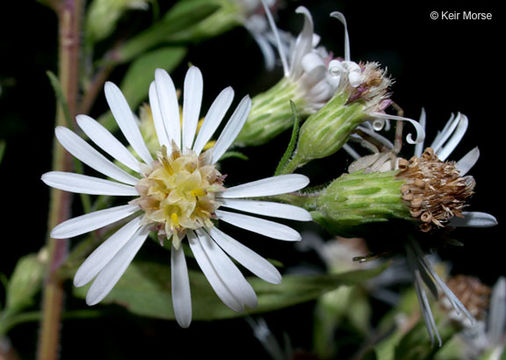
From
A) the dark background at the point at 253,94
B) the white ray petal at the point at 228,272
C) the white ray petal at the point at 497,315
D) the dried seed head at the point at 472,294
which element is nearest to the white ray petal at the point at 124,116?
the white ray petal at the point at 228,272

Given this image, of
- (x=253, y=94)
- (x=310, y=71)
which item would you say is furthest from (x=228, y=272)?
(x=253, y=94)

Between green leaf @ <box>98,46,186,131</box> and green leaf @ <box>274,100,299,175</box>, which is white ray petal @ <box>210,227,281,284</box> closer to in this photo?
green leaf @ <box>274,100,299,175</box>

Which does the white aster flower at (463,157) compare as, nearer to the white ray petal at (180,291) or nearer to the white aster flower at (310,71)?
the white aster flower at (310,71)

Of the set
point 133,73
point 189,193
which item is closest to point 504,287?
point 189,193

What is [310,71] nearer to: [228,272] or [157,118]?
[157,118]

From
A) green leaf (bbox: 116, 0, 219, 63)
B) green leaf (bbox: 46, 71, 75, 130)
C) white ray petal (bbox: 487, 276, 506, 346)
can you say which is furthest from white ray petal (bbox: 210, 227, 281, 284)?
white ray petal (bbox: 487, 276, 506, 346)
